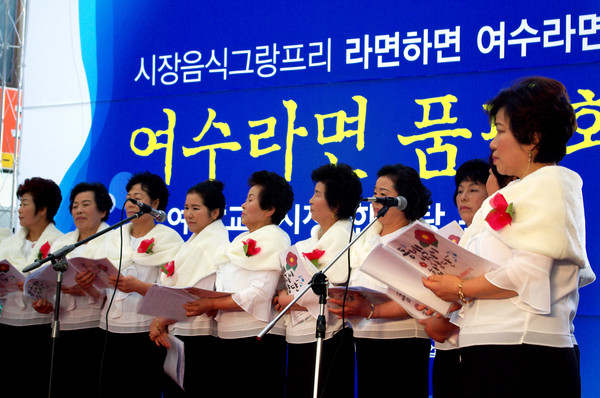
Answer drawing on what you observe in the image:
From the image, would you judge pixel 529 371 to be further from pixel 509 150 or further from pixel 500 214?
pixel 509 150

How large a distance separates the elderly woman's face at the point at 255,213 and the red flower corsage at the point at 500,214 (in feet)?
5.73

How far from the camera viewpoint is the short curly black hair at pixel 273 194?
3.53m

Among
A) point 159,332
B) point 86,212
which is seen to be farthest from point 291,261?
point 86,212

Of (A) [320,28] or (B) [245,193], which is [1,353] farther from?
(A) [320,28]

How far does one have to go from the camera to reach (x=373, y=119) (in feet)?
13.6

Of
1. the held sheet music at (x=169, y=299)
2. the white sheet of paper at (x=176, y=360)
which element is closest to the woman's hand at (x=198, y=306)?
the held sheet music at (x=169, y=299)

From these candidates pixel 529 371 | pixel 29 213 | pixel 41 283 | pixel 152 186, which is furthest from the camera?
pixel 29 213

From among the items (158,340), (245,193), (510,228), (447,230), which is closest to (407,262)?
(510,228)

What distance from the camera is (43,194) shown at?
4.45 metres

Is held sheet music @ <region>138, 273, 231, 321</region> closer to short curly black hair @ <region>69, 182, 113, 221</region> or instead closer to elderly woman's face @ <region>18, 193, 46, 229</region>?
short curly black hair @ <region>69, 182, 113, 221</region>

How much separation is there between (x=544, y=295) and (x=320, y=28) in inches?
113

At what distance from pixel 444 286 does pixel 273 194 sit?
5.43ft

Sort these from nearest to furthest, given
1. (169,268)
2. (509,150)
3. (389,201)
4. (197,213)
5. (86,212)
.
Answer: (509,150)
(389,201)
(169,268)
(197,213)
(86,212)

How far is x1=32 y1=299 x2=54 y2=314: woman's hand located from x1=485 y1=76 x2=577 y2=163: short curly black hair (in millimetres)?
3105
